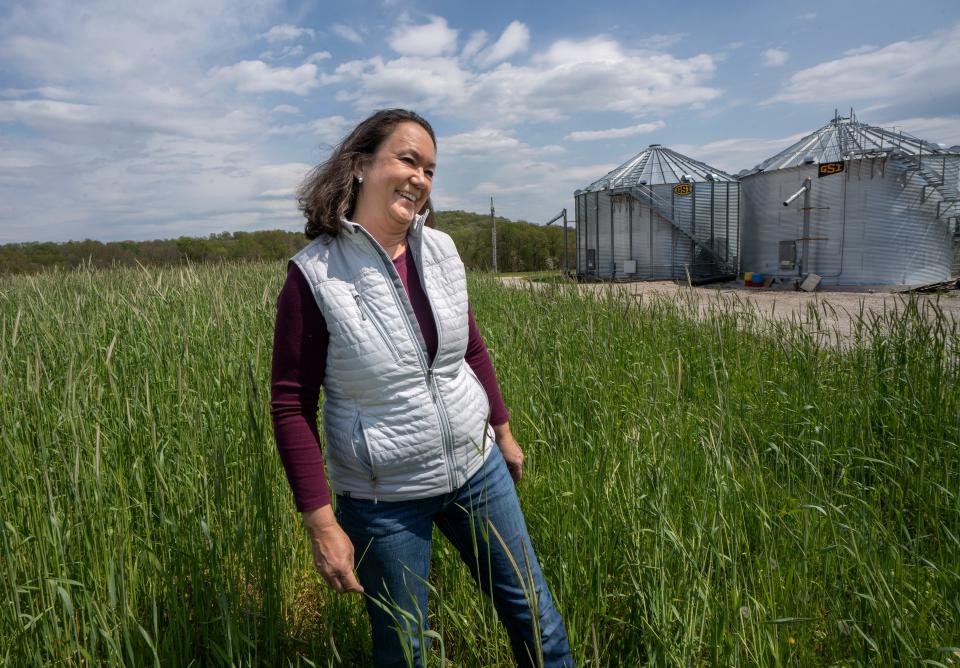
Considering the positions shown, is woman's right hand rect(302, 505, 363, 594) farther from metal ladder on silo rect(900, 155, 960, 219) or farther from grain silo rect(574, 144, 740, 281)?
grain silo rect(574, 144, 740, 281)

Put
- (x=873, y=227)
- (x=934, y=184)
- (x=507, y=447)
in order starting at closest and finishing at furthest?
(x=507, y=447) < (x=934, y=184) < (x=873, y=227)

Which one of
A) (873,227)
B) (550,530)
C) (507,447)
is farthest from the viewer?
(873,227)

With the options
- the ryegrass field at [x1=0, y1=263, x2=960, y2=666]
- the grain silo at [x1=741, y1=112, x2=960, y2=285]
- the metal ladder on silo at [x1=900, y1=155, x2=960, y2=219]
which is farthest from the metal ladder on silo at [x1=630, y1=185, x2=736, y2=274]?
the ryegrass field at [x1=0, y1=263, x2=960, y2=666]

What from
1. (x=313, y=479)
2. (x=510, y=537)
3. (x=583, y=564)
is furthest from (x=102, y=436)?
(x=583, y=564)

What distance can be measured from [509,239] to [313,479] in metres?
31.5

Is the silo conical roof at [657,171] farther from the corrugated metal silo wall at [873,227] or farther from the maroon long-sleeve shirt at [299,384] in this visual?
the maroon long-sleeve shirt at [299,384]

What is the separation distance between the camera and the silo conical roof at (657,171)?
68.4 feet

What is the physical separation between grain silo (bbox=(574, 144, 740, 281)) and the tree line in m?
2.83

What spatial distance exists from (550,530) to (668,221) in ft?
64.4

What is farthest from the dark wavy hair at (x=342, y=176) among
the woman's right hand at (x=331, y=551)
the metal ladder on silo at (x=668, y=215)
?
the metal ladder on silo at (x=668, y=215)

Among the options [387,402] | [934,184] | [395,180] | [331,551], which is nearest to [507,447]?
[387,402]

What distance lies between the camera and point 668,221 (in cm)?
2020

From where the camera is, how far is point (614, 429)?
307cm

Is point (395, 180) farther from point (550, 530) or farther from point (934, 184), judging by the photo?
point (934, 184)
